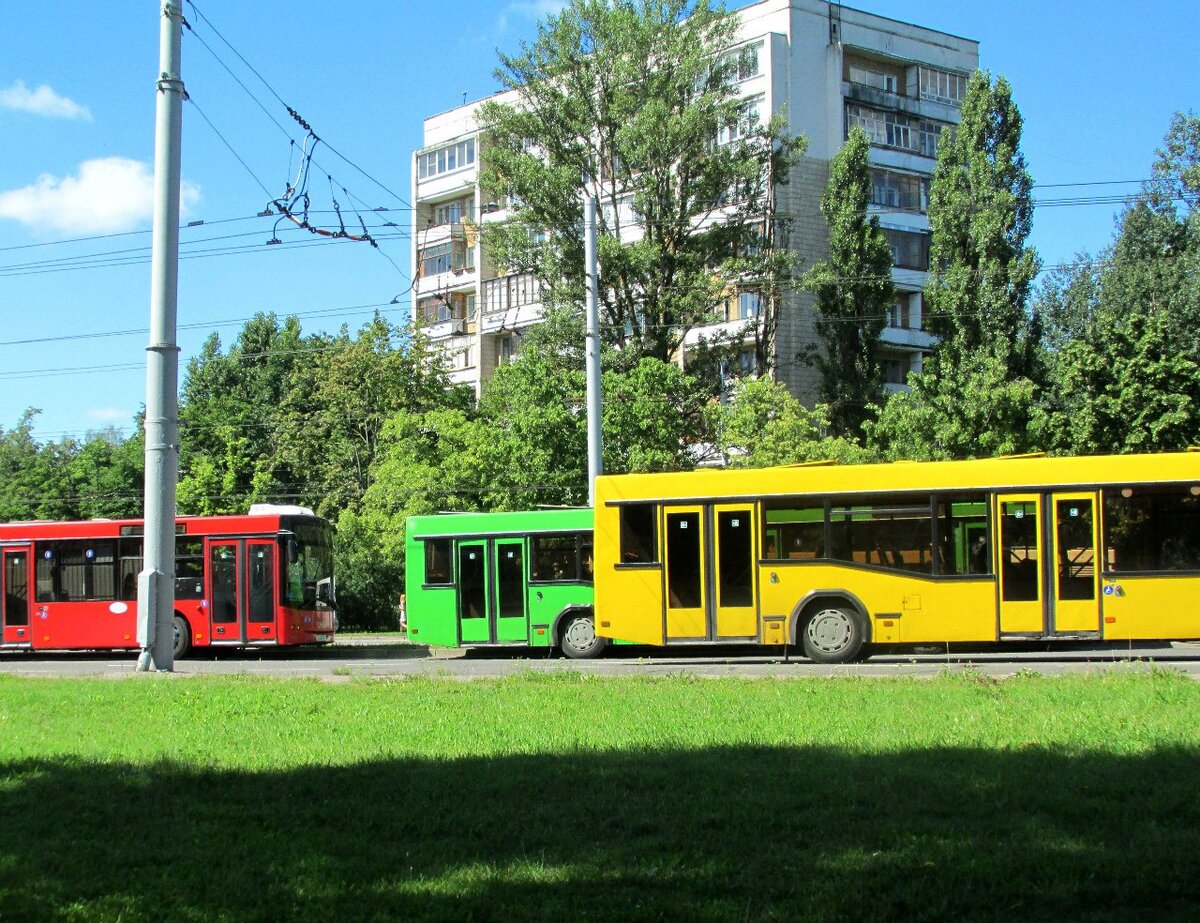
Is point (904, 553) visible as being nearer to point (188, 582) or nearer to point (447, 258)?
point (188, 582)

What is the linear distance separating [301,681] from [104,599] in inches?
512

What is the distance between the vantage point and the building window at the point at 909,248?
51062 millimetres

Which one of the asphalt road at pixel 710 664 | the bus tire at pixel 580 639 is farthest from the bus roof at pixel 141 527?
the bus tire at pixel 580 639

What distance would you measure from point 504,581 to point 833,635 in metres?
8.07

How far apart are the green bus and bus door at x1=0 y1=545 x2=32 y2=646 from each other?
920 cm

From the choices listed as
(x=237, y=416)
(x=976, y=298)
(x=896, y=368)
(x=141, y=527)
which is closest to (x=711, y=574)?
(x=141, y=527)

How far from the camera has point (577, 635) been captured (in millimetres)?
24922

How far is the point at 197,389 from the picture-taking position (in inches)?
2778

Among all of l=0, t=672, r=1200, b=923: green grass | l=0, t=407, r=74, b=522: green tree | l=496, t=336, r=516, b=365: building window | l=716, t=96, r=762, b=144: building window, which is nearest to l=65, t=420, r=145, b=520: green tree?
l=0, t=407, r=74, b=522: green tree

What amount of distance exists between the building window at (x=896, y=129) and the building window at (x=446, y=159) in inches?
722

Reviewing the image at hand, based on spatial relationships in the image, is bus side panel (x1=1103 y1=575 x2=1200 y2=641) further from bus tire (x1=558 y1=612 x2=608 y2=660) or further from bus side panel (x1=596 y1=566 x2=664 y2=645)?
bus tire (x1=558 y1=612 x2=608 y2=660)

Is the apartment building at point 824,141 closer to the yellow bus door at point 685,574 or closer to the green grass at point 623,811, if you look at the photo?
the yellow bus door at point 685,574

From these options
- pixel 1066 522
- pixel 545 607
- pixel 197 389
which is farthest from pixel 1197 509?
pixel 197 389

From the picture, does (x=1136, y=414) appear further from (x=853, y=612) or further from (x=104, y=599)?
(x=104, y=599)
